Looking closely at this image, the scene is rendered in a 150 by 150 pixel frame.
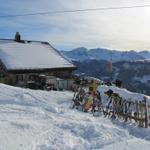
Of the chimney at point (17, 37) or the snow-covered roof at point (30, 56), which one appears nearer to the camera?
the snow-covered roof at point (30, 56)

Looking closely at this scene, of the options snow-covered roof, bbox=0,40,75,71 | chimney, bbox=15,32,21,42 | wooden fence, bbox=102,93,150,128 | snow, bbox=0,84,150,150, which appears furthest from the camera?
chimney, bbox=15,32,21,42

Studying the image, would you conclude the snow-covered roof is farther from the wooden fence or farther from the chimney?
the wooden fence

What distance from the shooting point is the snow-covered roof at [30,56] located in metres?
35.5

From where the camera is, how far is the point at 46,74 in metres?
36.1

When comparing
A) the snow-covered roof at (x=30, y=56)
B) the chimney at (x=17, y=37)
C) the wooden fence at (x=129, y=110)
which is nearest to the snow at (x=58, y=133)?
the wooden fence at (x=129, y=110)

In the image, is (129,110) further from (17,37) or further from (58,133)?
(17,37)

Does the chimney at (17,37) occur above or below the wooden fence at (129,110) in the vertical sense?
above

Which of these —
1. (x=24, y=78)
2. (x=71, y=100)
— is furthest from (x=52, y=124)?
(x=24, y=78)

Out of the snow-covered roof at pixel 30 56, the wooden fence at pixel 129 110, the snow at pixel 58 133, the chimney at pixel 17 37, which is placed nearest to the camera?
the snow at pixel 58 133

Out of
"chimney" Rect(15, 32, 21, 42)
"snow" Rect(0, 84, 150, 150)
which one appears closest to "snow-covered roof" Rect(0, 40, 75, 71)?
"chimney" Rect(15, 32, 21, 42)

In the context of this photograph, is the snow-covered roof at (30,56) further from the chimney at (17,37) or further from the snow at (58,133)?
the snow at (58,133)

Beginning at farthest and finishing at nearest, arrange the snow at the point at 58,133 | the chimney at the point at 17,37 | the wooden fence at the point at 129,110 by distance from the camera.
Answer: the chimney at the point at 17,37
the wooden fence at the point at 129,110
the snow at the point at 58,133

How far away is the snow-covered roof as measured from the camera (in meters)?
35.5

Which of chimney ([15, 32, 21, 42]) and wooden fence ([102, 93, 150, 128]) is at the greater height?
chimney ([15, 32, 21, 42])
